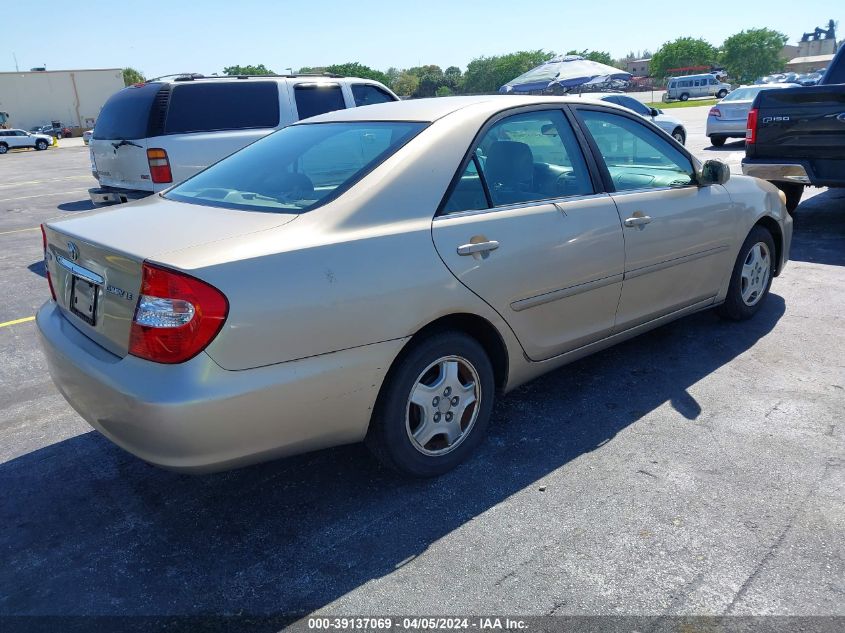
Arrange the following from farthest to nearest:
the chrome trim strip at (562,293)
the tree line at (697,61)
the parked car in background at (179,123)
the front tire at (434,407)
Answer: the tree line at (697,61) < the parked car in background at (179,123) < the chrome trim strip at (562,293) < the front tire at (434,407)

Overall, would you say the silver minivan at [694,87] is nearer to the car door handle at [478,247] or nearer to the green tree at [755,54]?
the green tree at [755,54]

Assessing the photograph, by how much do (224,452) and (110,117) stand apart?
21.7 feet

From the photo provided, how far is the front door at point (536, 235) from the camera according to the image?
9.98ft

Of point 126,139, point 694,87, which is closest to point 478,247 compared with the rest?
point 126,139

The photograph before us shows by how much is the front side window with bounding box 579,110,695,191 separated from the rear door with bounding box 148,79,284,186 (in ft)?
14.1

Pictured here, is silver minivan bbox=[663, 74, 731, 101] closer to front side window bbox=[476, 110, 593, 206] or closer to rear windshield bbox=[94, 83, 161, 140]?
rear windshield bbox=[94, 83, 161, 140]

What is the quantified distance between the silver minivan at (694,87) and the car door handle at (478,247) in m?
59.8

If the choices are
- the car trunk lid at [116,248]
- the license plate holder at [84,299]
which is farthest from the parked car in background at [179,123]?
the license plate holder at [84,299]

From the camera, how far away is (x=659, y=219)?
3896 millimetres

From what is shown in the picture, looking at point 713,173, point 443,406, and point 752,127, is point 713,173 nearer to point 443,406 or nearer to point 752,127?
point 443,406

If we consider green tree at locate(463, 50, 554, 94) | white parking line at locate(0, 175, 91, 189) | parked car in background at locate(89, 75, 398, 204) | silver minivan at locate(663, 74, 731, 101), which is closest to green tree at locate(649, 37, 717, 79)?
green tree at locate(463, 50, 554, 94)

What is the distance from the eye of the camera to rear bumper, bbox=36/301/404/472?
2.35 meters

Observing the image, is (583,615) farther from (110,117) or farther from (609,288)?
(110,117)

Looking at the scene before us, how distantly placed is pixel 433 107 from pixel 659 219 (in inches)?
→ 56.7
